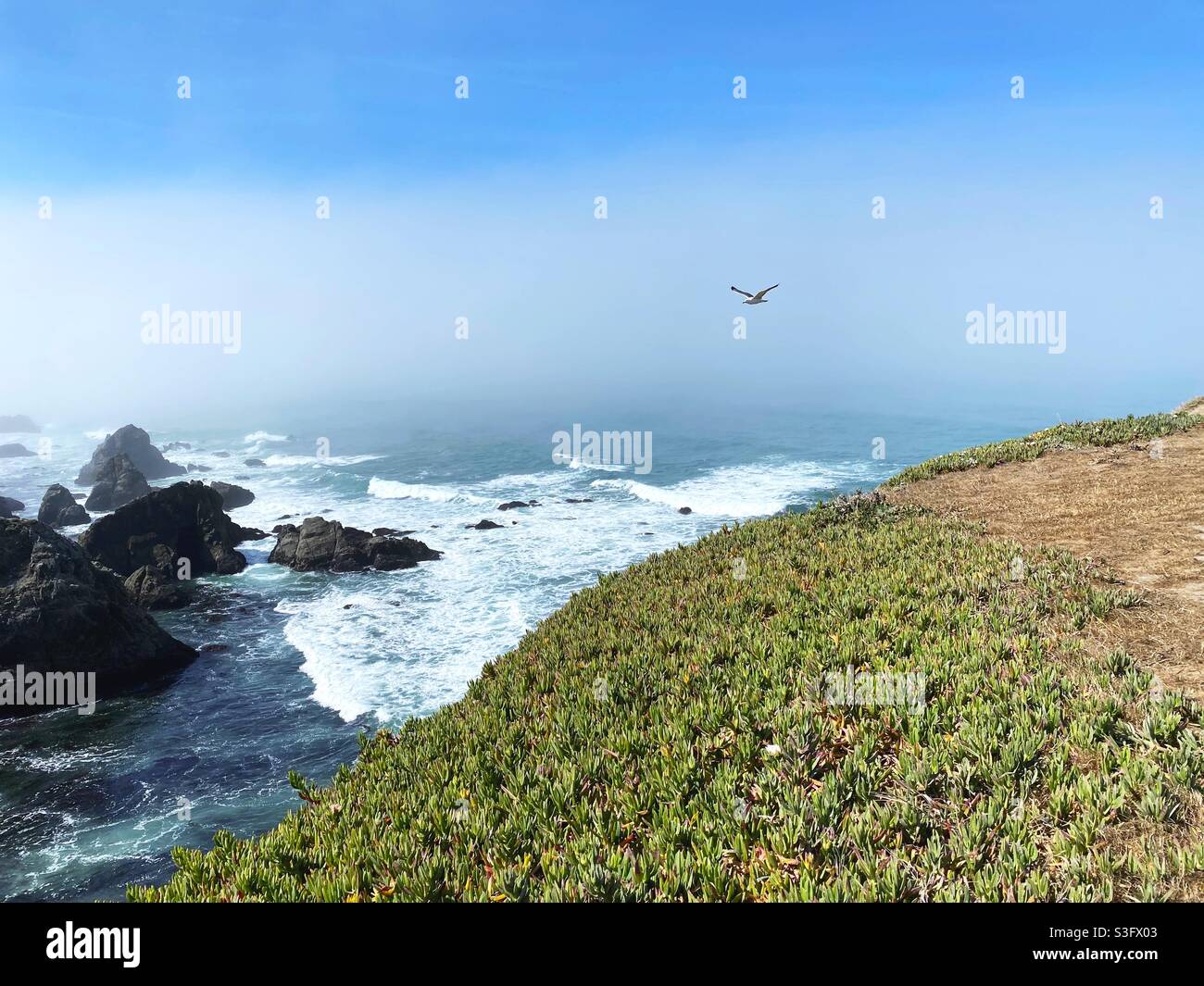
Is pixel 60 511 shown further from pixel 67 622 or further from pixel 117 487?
pixel 67 622

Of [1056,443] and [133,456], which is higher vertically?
[1056,443]

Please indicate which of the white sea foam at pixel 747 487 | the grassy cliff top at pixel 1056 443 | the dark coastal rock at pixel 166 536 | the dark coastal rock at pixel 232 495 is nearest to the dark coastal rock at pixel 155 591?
the dark coastal rock at pixel 166 536

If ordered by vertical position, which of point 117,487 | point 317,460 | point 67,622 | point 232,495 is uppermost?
point 317,460

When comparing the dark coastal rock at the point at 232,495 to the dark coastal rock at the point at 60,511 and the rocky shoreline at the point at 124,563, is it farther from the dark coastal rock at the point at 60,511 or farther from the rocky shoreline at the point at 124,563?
the dark coastal rock at the point at 60,511

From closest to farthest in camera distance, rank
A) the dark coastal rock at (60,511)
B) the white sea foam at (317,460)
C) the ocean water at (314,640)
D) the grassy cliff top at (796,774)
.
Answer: the grassy cliff top at (796,774)
the ocean water at (314,640)
the dark coastal rock at (60,511)
the white sea foam at (317,460)

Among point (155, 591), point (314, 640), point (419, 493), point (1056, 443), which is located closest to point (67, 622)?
point (314, 640)
